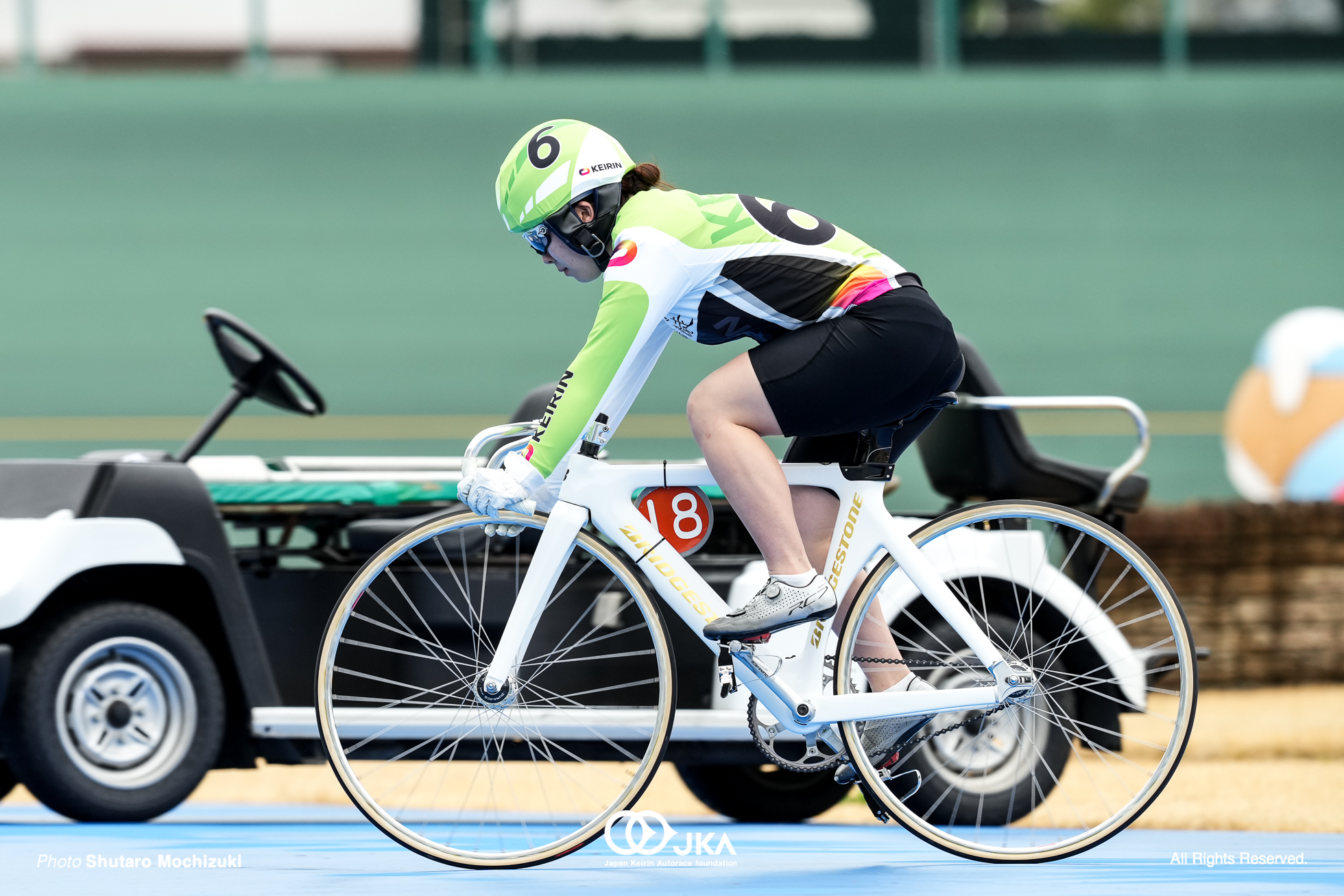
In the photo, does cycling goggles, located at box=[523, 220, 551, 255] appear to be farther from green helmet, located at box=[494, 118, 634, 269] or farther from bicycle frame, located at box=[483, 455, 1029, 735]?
bicycle frame, located at box=[483, 455, 1029, 735]

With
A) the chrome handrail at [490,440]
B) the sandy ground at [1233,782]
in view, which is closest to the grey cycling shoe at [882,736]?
the chrome handrail at [490,440]

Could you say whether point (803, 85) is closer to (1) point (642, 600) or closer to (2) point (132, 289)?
(2) point (132, 289)

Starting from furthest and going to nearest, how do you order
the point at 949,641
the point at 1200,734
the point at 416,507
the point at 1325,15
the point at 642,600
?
1. the point at 1325,15
2. the point at 1200,734
3. the point at 416,507
4. the point at 949,641
5. the point at 642,600

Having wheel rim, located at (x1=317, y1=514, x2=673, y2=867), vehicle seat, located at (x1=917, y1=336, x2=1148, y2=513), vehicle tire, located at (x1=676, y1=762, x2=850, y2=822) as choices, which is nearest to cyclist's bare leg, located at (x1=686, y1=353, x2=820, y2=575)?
wheel rim, located at (x1=317, y1=514, x2=673, y2=867)

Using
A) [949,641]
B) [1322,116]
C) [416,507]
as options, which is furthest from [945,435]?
[1322,116]

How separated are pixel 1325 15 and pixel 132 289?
1157 cm

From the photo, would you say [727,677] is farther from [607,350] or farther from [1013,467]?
[1013,467]

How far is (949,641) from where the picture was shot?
443 cm

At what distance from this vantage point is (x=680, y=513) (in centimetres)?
360

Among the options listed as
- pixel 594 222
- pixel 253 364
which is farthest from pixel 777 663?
pixel 253 364

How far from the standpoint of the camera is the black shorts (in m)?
3.41

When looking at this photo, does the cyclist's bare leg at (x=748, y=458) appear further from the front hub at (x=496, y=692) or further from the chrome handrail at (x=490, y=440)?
the front hub at (x=496, y=692)

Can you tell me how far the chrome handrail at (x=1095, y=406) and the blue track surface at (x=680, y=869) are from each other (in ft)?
3.48

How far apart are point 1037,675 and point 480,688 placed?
→ 1.30 meters
